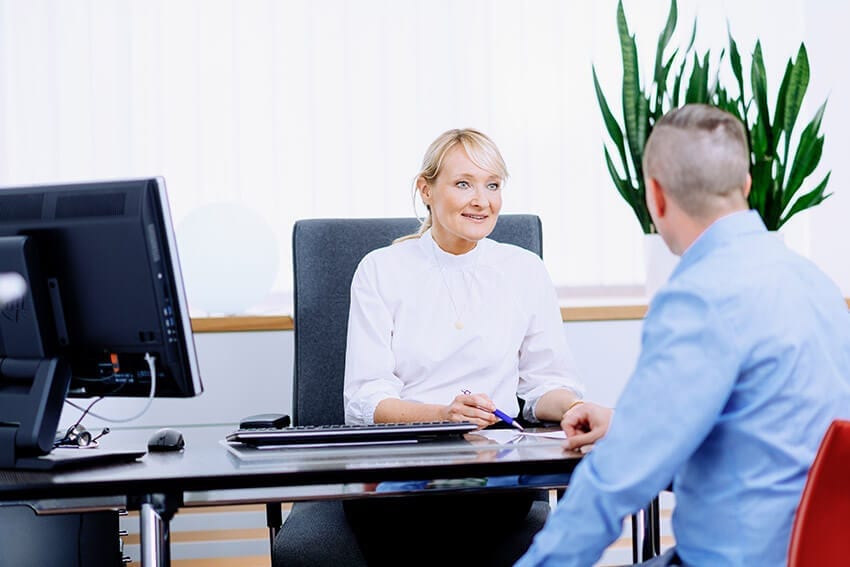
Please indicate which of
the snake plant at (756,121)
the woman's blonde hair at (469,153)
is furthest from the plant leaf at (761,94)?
the woman's blonde hair at (469,153)

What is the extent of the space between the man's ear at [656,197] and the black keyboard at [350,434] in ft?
1.65

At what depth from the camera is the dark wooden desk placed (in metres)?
1.30

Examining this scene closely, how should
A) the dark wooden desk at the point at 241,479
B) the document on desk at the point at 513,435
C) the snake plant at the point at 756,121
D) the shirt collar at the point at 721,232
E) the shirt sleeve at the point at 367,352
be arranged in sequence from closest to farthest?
1. the shirt collar at the point at 721,232
2. the dark wooden desk at the point at 241,479
3. the document on desk at the point at 513,435
4. the shirt sleeve at the point at 367,352
5. the snake plant at the point at 756,121

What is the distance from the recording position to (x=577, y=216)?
3.45 metres

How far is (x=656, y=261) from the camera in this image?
2.94 m

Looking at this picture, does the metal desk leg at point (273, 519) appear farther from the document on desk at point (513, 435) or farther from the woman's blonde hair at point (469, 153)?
the woman's blonde hair at point (469, 153)

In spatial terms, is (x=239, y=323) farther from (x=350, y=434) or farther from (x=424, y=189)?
(x=350, y=434)

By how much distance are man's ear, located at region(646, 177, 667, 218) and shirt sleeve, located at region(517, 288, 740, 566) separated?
175 mm

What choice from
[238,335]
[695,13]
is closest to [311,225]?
[238,335]

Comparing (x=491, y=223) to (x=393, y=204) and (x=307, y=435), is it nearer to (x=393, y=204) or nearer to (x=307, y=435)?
(x=307, y=435)

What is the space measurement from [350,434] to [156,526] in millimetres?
344

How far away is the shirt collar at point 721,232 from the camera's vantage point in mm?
1200

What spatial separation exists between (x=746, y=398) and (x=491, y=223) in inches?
43.0

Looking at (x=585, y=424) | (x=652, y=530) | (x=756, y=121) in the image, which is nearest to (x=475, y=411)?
(x=585, y=424)
